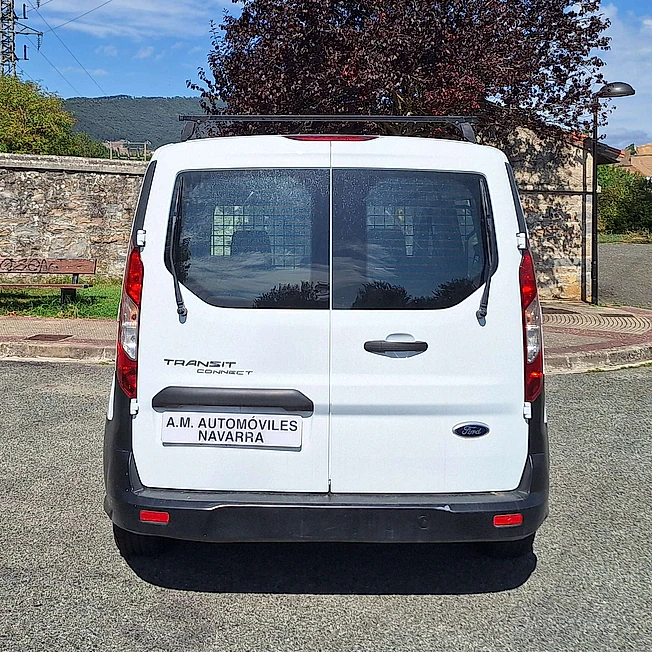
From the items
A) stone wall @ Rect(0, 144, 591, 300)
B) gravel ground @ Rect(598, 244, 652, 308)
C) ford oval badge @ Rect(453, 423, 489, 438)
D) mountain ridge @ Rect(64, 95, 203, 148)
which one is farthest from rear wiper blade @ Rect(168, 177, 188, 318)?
mountain ridge @ Rect(64, 95, 203, 148)

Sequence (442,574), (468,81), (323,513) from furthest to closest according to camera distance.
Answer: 1. (468,81)
2. (442,574)
3. (323,513)

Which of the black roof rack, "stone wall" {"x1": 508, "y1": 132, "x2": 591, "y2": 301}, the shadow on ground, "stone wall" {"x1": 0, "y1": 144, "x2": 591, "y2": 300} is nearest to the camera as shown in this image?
the shadow on ground

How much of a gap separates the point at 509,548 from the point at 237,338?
5.82ft

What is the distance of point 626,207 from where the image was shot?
4091 centimetres

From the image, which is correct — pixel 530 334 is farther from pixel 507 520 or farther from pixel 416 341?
pixel 507 520

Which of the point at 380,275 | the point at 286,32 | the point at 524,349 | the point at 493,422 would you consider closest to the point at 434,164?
the point at 380,275

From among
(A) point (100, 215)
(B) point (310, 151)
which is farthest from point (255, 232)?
(A) point (100, 215)

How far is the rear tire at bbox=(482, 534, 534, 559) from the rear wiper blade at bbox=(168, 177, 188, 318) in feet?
6.20

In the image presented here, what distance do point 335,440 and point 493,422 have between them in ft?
2.13

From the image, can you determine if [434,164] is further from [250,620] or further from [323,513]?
[250,620]

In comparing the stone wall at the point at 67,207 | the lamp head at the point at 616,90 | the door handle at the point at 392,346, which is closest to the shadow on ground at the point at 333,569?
the door handle at the point at 392,346

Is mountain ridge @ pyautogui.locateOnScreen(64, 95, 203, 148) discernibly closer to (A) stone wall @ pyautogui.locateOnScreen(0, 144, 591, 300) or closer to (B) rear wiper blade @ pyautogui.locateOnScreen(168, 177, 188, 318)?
(A) stone wall @ pyautogui.locateOnScreen(0, 144, 591, 300)

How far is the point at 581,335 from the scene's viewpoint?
12.4 m

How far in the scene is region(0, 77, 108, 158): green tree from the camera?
98.0 feet
